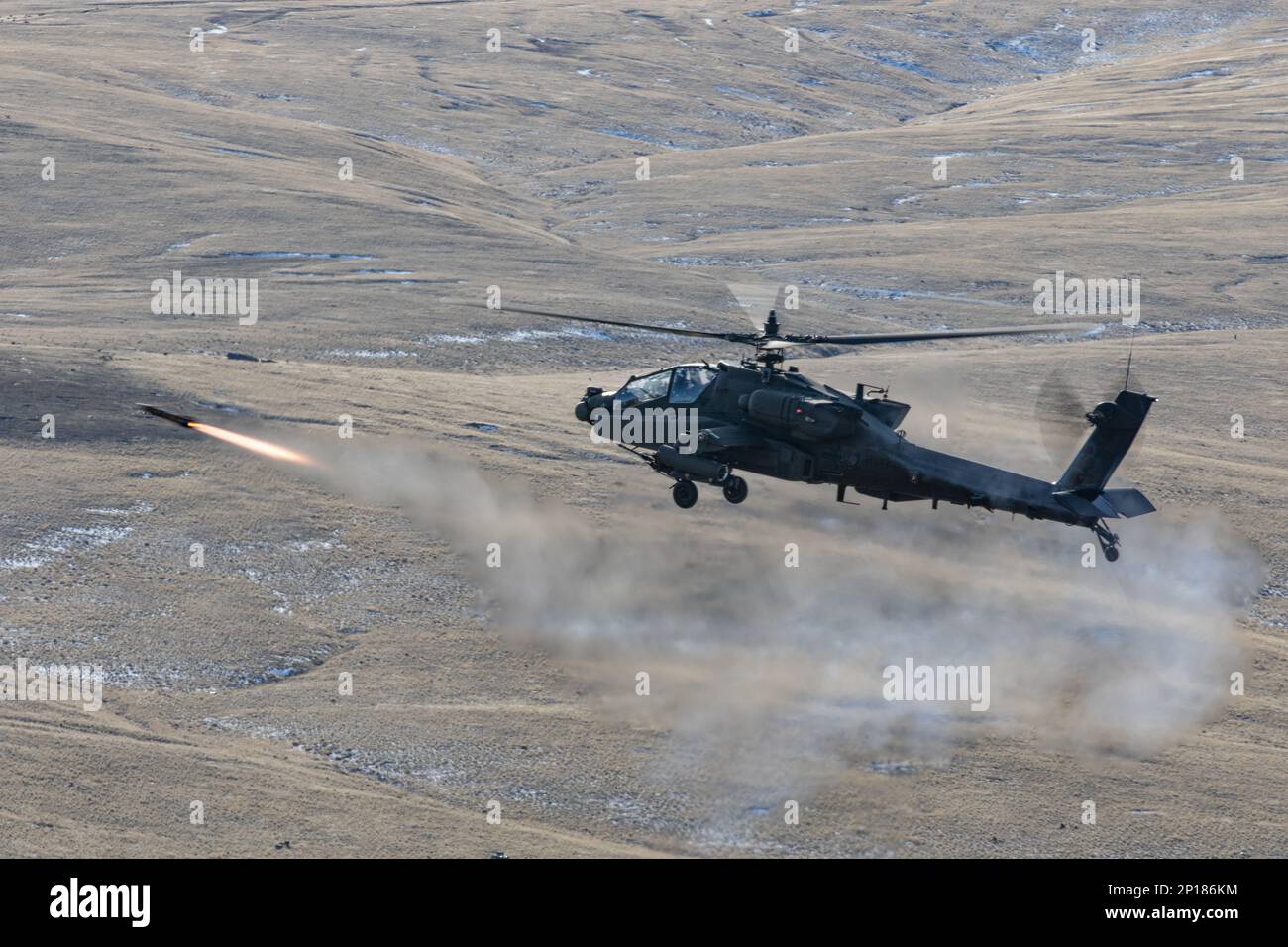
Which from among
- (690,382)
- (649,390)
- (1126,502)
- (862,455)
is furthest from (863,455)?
(1126,502)

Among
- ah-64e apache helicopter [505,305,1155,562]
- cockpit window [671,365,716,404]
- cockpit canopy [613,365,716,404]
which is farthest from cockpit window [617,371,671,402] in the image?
ah-64e apache helicopter [505,305,1155,562]

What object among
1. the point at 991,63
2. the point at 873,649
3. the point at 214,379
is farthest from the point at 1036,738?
the point at 991,63

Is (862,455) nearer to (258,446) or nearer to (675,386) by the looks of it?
(675,386)

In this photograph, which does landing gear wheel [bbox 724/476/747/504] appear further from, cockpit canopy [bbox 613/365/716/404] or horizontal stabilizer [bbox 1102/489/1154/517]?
horizontal stabilizer [bbox 1102/489/1154/517]

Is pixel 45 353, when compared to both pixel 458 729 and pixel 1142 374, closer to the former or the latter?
pixel 458 729

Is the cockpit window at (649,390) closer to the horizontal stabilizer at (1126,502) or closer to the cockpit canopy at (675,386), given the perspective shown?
the cockpit canopy at (675,386)

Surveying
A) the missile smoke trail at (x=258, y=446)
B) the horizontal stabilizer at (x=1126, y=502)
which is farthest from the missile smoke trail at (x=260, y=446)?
the horizontal stabilizer at (x=1126, y=502)
